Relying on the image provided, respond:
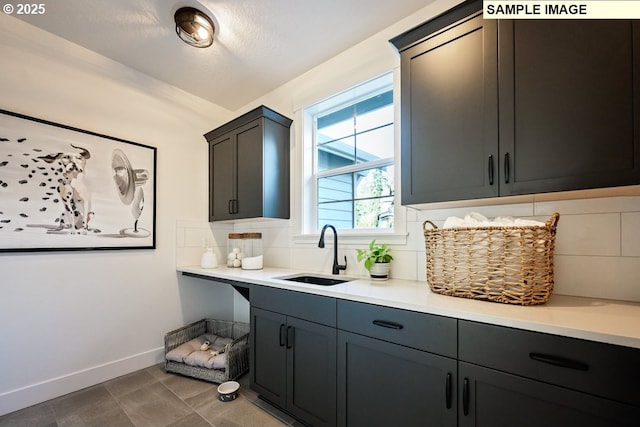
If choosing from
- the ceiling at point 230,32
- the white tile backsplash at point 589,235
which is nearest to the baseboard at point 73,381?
the ceiling at point 230,32

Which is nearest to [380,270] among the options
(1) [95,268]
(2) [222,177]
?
(2) [222,177]

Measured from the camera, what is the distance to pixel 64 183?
210 centimetres

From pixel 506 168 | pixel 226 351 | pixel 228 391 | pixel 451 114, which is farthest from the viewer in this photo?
pixel 226 351

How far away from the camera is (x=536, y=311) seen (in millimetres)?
1072

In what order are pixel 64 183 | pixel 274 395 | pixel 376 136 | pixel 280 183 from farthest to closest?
pixel 280 183
pixel 376 136
pixel 64 183
pixel 274 395

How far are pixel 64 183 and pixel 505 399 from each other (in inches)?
116

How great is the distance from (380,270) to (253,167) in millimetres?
1489

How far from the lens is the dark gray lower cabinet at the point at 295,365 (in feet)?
5.00

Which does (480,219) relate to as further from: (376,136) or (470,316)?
(376,136)

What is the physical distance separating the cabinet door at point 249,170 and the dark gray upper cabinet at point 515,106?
1.38m

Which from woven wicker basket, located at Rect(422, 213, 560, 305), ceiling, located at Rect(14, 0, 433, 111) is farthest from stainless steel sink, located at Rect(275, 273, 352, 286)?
ceiling, located at Rect(14, 0, 433, 111)

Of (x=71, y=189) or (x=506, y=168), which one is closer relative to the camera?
(x=506, y=168)

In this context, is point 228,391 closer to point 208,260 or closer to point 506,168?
point 208,260

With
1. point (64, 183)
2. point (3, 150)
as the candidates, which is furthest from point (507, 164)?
point (3, 150)
